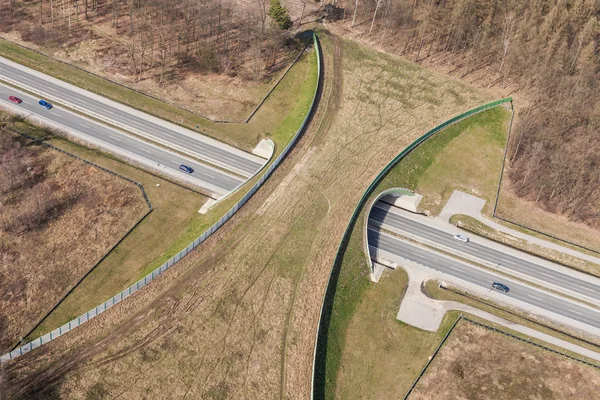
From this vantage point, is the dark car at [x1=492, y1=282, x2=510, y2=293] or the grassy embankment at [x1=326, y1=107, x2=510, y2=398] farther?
the dark car at [x1=492, y1=282, x2=510, y2=293]

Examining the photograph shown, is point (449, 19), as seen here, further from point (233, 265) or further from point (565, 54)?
point (233, 265)

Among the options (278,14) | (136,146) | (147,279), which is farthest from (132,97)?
(147,279)

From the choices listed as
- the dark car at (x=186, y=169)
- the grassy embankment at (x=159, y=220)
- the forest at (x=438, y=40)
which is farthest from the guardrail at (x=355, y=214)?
the dark car at (x=186, y=169)

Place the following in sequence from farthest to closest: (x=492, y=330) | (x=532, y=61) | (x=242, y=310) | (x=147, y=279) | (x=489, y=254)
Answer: (x=532, y=61)
(x=489, y=254)
(x=492, y=330)
(x=147, y=279)
(x=242, y=310)

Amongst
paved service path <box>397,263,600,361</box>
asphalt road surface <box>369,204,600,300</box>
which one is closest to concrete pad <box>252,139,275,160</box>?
asphalt road surface <box>369,204,600,300</box>

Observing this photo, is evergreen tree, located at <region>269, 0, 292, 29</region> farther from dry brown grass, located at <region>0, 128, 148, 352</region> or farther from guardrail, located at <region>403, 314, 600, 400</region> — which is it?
guardrail, located at <region>403, 314, 600, 400</region>

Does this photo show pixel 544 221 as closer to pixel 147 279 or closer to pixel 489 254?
pixel 489 254
